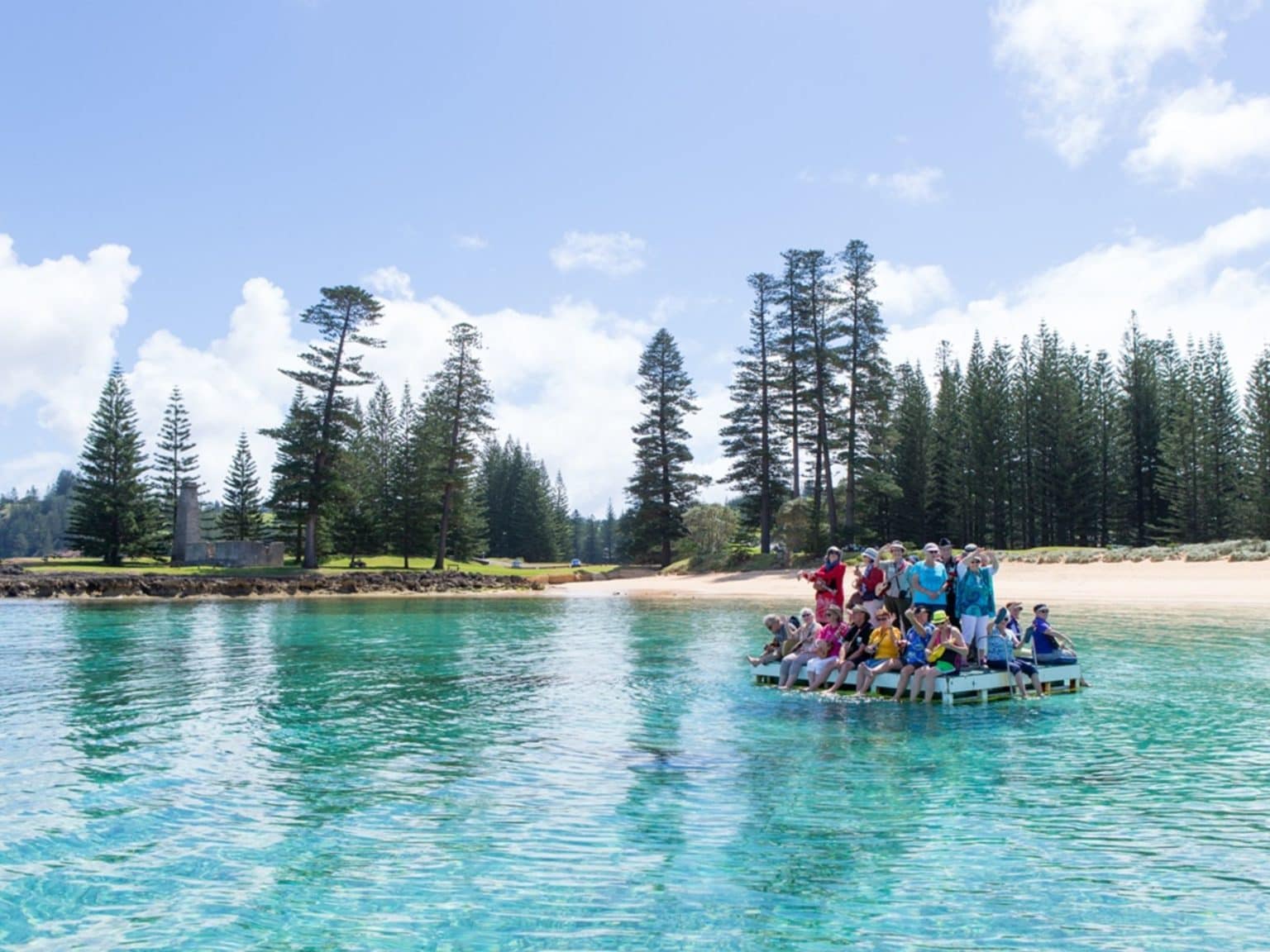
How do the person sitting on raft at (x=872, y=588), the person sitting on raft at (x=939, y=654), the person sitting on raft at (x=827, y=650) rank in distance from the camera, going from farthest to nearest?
the person sitting on raft at (x=827, y=650)
the person sitting on raft at (x=872, y=588)
the person sitting on raft at (x=939, y=654)

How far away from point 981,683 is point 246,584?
38794mm

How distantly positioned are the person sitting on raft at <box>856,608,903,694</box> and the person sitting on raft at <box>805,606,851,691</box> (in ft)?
1.62

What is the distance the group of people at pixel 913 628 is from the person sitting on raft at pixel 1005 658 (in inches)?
0.5

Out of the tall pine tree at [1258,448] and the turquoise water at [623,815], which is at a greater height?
the tall pine tree at [1258,448]

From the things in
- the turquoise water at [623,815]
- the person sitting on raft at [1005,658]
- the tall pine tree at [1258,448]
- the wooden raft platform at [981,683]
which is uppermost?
the tall pine tree at [1258,448]

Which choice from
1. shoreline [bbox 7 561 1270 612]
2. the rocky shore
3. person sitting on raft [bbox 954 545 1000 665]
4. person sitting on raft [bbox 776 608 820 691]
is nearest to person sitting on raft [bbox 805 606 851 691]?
person sitting on raft [bbox 776 608 820 691]

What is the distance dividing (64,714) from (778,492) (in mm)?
47895

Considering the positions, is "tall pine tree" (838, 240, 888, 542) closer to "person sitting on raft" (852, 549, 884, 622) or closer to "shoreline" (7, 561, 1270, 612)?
"shoreline" (7, 561, 1270, 612)

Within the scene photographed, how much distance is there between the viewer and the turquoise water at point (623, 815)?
6.59 metres

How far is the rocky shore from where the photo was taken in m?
43.3

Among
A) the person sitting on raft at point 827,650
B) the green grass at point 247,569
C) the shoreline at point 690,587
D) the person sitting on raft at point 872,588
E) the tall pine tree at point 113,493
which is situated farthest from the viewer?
the tall pine tree at point 113,493

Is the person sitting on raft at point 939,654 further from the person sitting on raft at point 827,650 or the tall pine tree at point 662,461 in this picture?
the tall pine tree at point 662,461

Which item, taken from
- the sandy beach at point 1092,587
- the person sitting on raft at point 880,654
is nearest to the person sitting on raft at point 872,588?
the person sitting on raft at point 880,654

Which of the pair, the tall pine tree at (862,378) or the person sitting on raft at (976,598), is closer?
the person sitting on raft at (976,598)
